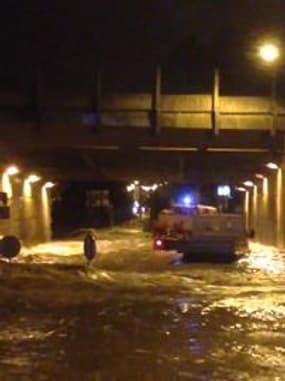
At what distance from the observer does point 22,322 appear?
16.9 metres

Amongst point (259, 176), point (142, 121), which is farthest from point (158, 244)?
point (259, 176)

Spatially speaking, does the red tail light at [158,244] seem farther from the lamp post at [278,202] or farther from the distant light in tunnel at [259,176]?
the distant light in tunnel at [259,176]

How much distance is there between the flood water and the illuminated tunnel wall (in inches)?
876

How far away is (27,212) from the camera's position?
194ft

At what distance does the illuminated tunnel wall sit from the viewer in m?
52.2

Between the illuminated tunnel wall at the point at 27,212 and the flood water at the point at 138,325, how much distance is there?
73.0ft

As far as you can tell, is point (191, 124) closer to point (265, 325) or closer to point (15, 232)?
point (15, 232)

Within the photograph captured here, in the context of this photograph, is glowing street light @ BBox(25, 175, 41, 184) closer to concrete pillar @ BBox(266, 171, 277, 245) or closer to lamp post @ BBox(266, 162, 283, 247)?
concrete pillar @ BBox(266, 171, 277, 245)

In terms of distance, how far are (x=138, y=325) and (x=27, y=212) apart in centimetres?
4310

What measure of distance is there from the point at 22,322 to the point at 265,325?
4307mm

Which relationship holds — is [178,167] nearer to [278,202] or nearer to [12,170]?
[278,202]

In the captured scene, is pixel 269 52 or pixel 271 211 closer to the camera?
pixel 269 52

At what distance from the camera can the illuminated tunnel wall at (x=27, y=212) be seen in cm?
5216

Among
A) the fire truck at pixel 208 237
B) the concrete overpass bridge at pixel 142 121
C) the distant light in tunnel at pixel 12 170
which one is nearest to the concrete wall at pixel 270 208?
the concrete overpass bridge at pixel 142 121
